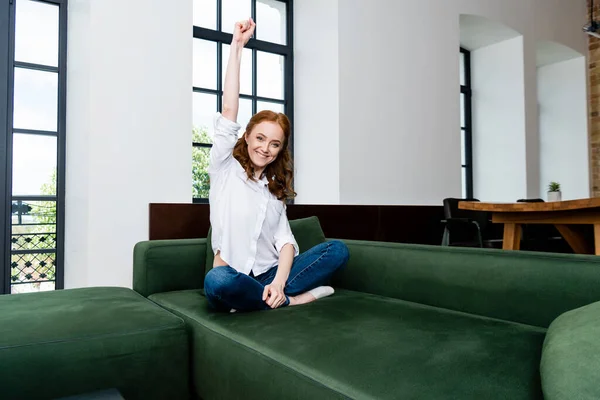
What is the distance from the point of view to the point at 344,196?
359 centimetres

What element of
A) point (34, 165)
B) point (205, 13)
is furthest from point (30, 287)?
point (205, 13)

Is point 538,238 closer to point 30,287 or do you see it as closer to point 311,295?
point 311,295

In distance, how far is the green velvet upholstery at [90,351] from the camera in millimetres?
1245

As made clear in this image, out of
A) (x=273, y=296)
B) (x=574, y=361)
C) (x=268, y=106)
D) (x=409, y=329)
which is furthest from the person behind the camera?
(x=268, y=106)

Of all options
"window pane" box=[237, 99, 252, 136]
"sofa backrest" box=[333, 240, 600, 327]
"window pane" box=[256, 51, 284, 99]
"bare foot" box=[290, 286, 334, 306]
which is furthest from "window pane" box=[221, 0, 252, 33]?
"bare foot" box=[290, 286, 334, 306]

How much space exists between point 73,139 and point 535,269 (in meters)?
2.58

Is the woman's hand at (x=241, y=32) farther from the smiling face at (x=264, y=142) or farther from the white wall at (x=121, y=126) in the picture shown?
the white wall at (x=121, y=126)

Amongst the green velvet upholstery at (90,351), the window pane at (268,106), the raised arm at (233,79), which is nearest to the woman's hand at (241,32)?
the raised arm at (233,79)

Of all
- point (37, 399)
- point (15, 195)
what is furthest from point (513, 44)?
point (37, 399)

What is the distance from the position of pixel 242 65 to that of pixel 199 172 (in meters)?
0.92

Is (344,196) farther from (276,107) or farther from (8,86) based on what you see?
(8,86)

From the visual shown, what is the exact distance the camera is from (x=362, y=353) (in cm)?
108

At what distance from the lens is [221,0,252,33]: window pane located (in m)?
3.62

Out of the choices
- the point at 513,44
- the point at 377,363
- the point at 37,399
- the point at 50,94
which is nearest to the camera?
the point at 377,363
